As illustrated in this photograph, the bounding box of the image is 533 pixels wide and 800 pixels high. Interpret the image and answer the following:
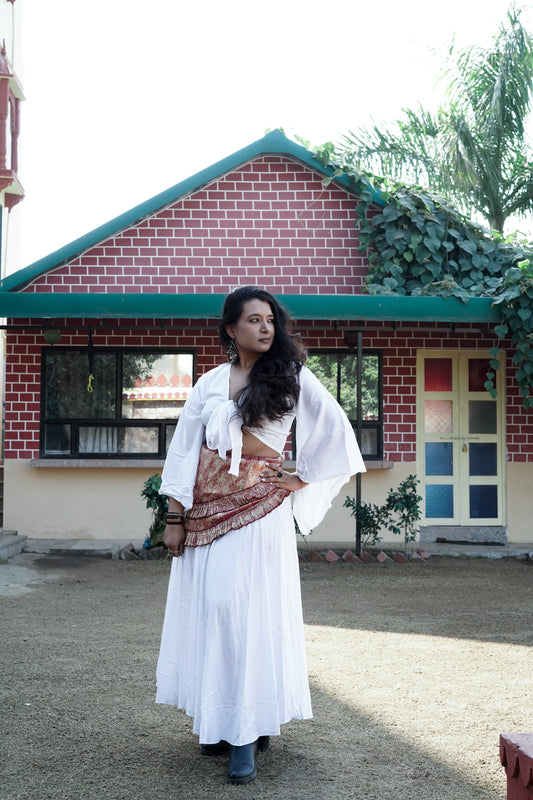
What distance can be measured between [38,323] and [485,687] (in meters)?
7.22

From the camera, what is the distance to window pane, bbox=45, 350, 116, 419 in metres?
10.4

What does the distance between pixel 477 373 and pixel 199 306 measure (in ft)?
12.4

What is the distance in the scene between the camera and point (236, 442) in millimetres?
3414

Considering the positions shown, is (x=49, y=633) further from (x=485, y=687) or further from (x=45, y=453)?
(x=45, y=453)

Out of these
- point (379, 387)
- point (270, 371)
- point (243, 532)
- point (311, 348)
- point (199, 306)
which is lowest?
point (243, 532)

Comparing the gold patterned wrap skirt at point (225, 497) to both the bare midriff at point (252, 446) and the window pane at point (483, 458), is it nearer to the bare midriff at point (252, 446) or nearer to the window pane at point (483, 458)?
the bare midriff at point (252, 446)

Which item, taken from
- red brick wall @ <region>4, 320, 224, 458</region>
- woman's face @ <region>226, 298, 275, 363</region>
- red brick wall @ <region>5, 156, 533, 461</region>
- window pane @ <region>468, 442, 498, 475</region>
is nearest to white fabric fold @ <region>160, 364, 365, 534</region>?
woman's face @ <region>226, 298, 275, 363</region>

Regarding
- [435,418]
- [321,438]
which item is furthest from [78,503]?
[321,438]

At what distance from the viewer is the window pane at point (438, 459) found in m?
10.6

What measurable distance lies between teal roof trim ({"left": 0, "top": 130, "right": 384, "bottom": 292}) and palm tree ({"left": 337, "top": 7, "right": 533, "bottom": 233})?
6125 mm

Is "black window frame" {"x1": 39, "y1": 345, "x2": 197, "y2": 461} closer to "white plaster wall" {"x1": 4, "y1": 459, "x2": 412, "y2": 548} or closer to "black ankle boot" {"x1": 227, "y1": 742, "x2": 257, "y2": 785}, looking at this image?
"white plaster wall" {"x1": 4, "y1": 459, "x2": 412, "y2": 548}

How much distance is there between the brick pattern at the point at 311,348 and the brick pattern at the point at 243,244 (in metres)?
0.53

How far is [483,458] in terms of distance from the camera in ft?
35.1

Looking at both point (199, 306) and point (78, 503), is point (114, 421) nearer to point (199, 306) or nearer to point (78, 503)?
point (78, 503)
